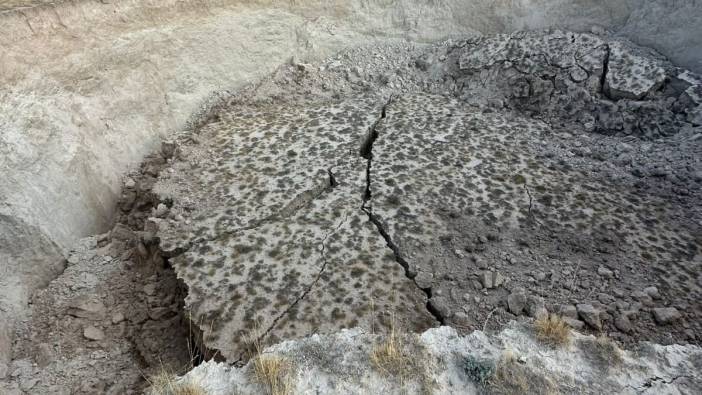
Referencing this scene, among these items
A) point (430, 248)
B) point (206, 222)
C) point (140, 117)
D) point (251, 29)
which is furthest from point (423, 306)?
point (251, 29)

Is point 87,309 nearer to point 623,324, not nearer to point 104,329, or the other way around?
point 104,329

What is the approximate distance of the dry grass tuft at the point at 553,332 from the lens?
1.84 m

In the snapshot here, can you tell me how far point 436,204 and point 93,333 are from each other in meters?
1.90

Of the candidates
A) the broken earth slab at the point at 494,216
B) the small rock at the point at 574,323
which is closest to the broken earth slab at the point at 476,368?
the small rock at the point at 574,323

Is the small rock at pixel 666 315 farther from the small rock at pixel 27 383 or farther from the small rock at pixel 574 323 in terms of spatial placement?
the small rock at pixel 27 383

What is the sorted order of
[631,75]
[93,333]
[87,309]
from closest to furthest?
[93,333] → [87,309] → [631,75]

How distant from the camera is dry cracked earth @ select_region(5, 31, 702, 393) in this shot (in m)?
2.21

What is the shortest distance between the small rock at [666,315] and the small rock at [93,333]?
2.59 metres

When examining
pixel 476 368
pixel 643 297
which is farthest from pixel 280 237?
pixel 643 297

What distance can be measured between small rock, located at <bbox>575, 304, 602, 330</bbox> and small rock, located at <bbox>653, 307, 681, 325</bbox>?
0.81ft

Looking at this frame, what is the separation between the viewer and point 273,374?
1.71 m

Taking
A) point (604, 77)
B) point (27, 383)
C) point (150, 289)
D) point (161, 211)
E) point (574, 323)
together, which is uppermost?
point (604, 77)

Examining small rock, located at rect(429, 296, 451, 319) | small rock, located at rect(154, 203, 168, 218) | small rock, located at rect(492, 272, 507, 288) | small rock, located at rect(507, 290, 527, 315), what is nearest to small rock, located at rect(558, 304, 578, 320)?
small rock, located at rect(507, 290, 527, 315)

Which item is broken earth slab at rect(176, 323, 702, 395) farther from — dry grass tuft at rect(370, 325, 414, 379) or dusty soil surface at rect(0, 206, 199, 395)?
dusty soil surface at rect(0, 206, 199, 395)
